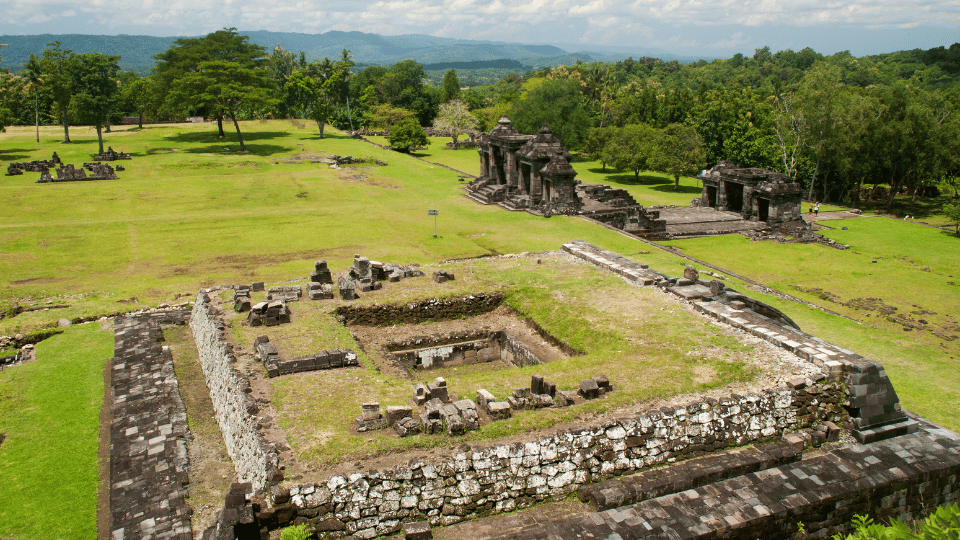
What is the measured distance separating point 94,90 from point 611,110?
4654 centimetres

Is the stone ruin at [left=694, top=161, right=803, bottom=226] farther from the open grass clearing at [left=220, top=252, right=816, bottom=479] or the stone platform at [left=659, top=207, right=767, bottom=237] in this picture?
the open grass clearing at [left=220, top=252, right=816, bottom=479]

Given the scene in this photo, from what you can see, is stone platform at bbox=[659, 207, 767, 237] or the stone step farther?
stone platform at bbox=[659, 207, 767, 237]

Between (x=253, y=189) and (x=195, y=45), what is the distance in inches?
1082

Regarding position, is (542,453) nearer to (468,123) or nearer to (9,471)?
(9,471)

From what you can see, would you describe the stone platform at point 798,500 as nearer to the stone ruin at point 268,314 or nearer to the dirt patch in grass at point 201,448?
the dirt patch in grass at point 201,448

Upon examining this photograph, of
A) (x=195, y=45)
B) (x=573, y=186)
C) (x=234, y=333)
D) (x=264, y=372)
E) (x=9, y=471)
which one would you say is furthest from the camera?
(x=195, y=45)

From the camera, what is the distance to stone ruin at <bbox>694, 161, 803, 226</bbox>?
3253 centimetres

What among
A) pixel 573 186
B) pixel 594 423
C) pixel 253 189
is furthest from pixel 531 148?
pixel 594 423

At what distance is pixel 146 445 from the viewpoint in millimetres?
11852

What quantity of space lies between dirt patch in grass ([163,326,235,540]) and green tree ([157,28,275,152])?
137 feet

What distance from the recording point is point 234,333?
14.6m

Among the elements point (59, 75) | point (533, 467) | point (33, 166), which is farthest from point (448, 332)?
point (59, 75)

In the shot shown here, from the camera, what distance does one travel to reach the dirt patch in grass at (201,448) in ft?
33.8

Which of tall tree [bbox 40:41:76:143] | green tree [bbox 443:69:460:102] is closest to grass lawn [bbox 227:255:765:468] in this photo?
tall tree [bbox 40:41:76:143]
